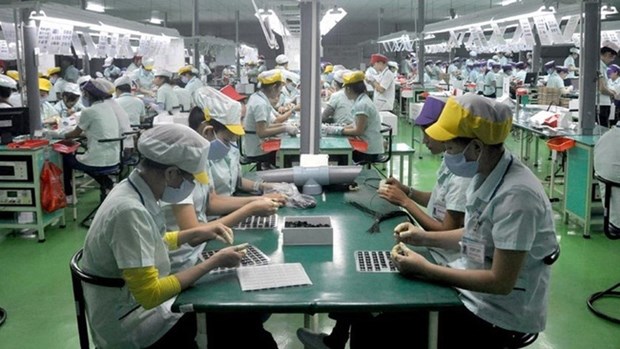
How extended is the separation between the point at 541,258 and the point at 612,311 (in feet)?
6.41

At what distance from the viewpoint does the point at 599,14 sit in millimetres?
5016

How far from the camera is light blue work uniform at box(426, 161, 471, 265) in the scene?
226 centimetres

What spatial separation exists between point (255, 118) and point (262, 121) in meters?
0.07

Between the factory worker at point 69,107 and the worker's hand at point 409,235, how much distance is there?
203 inches

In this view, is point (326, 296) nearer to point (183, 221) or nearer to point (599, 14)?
point (183, 221)

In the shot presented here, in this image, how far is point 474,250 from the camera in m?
1.85

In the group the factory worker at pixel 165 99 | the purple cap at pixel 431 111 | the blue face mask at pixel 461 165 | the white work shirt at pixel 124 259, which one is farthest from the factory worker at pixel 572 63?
the white work shirt at pixel 124 259

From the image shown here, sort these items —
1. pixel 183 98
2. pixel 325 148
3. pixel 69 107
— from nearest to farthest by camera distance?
pixel 325 148
pixel 69 107
pixel 183 98

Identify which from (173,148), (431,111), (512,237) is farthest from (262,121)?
(512,237)

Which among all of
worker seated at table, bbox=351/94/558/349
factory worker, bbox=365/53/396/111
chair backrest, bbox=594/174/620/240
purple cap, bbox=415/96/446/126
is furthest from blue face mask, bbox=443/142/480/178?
factory worker, bbox=365/53/396/111

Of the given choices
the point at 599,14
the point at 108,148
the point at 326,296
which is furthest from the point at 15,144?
the point at 599,14

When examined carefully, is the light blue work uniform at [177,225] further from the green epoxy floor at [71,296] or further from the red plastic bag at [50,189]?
the red plastic bag at [50,189]

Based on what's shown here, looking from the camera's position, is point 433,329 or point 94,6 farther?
point 94,6

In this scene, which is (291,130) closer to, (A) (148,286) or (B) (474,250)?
(B) (474,250)
